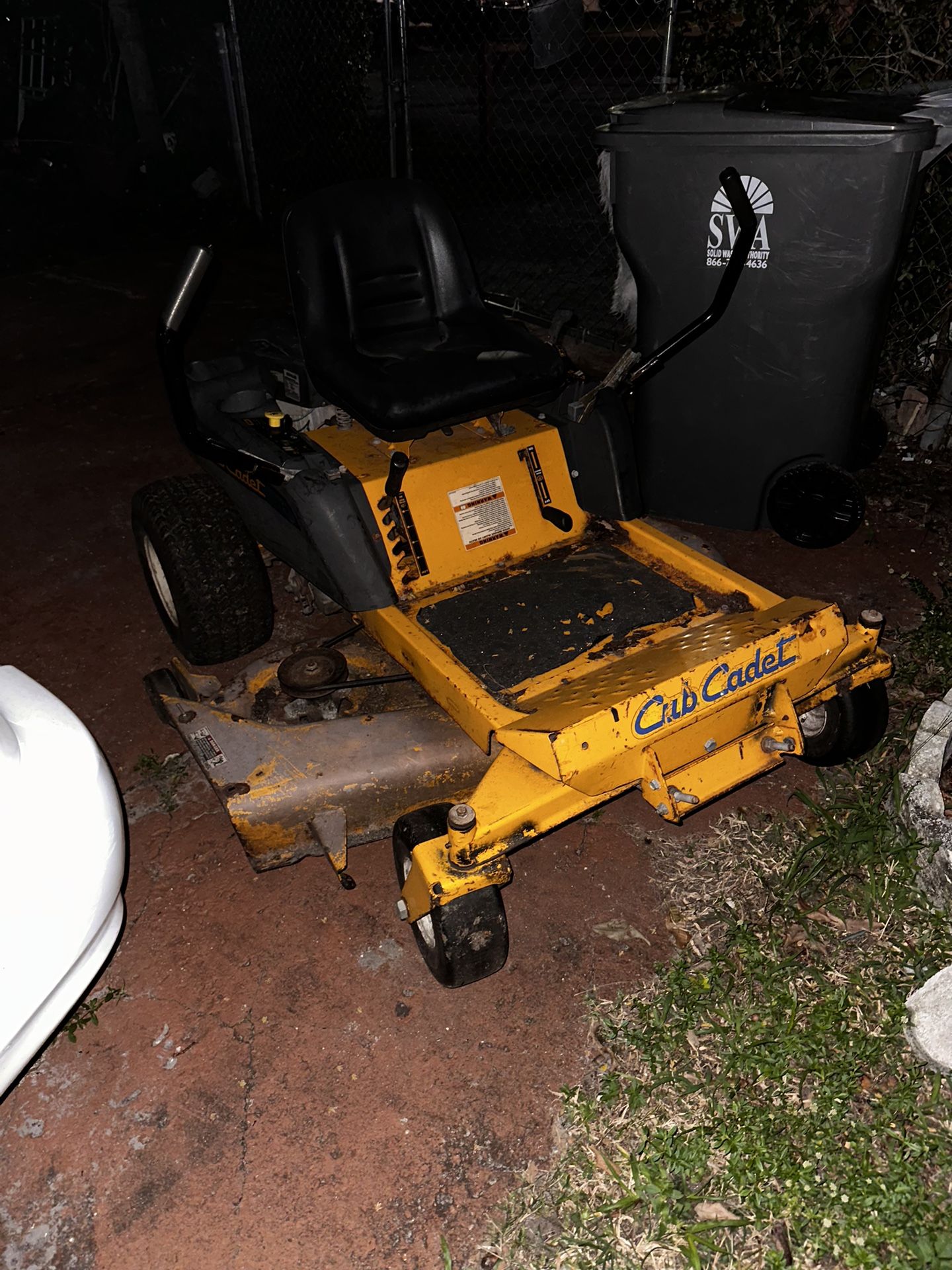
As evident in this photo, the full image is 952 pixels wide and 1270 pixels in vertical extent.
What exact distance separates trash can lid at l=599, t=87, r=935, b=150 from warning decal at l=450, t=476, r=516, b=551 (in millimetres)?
1427

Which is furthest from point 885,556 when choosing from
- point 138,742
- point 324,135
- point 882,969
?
point 324,135

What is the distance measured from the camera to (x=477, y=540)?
3.10 m

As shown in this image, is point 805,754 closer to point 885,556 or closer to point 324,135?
point 885,556

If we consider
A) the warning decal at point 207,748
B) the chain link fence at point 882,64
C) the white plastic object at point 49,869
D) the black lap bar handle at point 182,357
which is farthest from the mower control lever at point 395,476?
the chain link fence at point 882,64

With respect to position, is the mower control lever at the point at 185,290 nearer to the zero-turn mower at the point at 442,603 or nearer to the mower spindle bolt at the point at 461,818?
the zero-turn mower at the point at 442,603

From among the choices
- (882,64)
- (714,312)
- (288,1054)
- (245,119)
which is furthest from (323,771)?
(245,119)

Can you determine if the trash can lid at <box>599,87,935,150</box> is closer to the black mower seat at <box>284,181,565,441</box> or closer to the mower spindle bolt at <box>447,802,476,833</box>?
the black mower seat at <box>284,181,565,441</box>

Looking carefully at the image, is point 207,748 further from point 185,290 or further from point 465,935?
point 185,290

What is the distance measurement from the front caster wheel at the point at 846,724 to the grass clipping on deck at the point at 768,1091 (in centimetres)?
18

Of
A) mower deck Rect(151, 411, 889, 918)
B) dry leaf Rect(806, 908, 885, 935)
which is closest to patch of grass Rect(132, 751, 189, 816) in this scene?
mower deck Rect(151, 411, 889, 918)

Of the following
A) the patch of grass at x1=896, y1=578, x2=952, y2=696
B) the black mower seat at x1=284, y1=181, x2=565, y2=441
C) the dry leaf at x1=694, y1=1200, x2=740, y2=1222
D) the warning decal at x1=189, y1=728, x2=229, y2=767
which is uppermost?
the black mower seat at x1=284, y1=181, x2=565, y2=441

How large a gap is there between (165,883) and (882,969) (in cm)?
195

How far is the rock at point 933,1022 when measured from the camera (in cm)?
210

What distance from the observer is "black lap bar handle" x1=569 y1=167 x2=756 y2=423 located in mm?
3004
